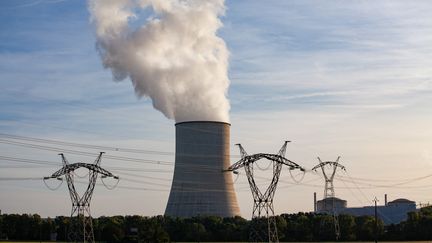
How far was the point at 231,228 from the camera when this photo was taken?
236 feet

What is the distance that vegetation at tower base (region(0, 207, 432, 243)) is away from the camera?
7119 centimetres

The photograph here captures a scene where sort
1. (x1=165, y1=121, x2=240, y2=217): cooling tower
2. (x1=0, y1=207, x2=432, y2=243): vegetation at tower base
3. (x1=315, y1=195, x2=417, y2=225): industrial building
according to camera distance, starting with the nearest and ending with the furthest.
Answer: (x1=165, y1=121, x2=240, y2=217): cooling tower < (x1=0, y1=207, x2=432, y2=243): vegetation at tower base < (x1=315, y1=195, x2=417, y2=225): industrial building

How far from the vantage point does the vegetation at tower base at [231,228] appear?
2803 inches

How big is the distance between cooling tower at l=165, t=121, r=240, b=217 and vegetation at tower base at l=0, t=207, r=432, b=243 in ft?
22.1

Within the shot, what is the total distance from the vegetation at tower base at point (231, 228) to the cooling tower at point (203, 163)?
22.1 feet

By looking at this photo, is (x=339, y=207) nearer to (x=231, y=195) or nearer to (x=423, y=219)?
(x=423, y=219)

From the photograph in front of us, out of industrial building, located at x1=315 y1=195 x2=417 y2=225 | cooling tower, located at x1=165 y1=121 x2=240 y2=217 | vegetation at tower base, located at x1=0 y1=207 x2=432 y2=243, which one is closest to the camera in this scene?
cooling tower, located at x1=165 y1=121 x2=240 y2=217

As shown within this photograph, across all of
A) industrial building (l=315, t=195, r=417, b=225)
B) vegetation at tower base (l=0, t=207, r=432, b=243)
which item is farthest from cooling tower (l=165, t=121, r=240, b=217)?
industrial building (l=315, t=195, r=417, b=225)

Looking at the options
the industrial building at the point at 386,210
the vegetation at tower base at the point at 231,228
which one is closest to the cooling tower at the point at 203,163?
the vegetation at tower base at the point at 231,228

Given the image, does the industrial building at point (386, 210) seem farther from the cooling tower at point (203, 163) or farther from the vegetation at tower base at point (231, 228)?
the cooling tower at point (203, 163)

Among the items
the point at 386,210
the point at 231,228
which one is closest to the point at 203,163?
the point at 231,228

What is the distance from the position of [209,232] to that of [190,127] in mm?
16032

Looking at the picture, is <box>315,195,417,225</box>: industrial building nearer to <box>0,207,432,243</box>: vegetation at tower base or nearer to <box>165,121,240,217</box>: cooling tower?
<box>0,207,432,243</box>: vegetation at tower base

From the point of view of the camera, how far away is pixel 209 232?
2852 inches
